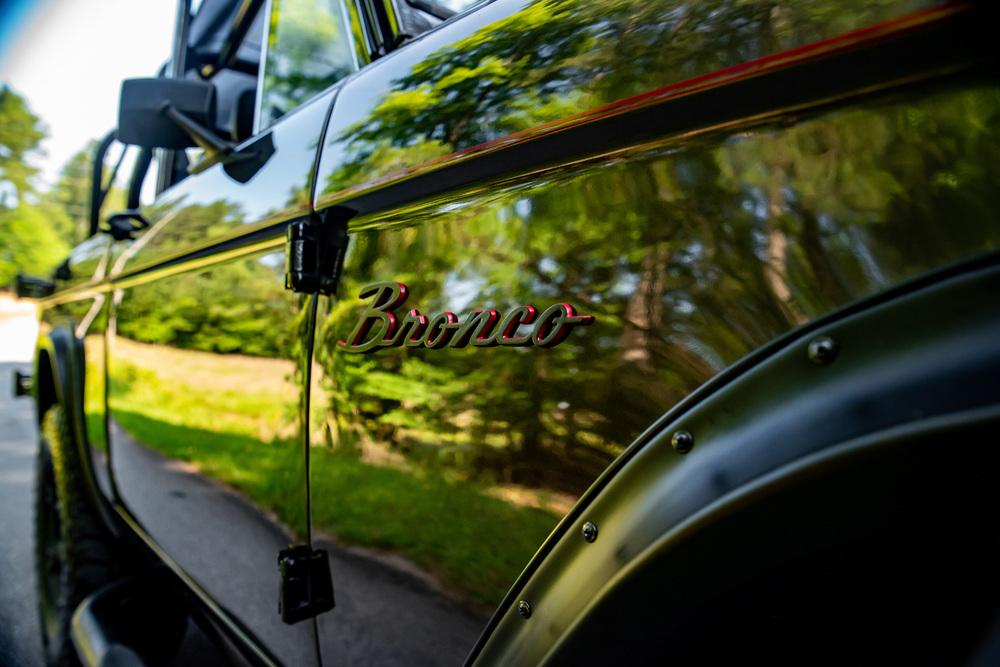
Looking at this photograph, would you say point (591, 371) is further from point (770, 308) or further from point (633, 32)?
point (633, 32)

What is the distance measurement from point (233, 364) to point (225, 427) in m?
0.16

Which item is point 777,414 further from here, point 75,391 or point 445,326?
point 75,391

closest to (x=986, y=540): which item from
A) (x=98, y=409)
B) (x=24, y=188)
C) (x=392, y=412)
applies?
(x=392, y=412)

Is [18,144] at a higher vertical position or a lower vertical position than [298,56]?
higher

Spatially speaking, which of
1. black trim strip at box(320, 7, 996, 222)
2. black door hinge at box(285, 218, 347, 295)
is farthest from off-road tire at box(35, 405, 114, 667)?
black trim strip at box(320, 7, 996, 222)

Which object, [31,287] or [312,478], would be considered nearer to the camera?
[312,478]

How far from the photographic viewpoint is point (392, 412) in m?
1.04

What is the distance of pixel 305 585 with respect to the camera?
1240mm

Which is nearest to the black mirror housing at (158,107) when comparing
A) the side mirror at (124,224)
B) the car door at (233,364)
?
the car door at (233,364)

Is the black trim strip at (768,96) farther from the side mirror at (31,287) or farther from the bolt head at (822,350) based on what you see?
the side mirror at (31,287)

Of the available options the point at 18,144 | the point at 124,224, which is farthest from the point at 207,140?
the point at 18,144

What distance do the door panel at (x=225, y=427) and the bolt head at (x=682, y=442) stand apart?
761 mm

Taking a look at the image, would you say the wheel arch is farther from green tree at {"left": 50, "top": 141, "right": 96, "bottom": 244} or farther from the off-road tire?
green tree at {"left": 50, "top": 141, "right": 96, "bottom": 244}

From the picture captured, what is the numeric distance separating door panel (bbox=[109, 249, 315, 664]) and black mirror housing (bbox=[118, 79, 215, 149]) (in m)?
0.37
